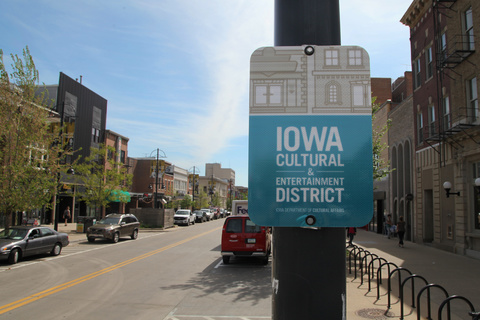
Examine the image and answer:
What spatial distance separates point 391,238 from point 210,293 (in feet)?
64.9

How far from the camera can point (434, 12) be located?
1889 centimetres

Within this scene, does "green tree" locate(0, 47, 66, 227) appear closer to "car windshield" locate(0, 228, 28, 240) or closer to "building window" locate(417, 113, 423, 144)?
"car windshield" locate(0, 228, 28, 240)

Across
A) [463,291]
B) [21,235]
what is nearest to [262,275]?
[463,291]

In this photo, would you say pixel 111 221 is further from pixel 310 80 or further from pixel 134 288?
pixel 310 80

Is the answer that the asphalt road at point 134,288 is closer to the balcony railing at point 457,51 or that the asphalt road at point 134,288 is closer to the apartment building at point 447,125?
the apartment building at point 447,125

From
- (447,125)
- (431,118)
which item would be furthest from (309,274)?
(431,118)

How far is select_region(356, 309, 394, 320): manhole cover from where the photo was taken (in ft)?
22.8

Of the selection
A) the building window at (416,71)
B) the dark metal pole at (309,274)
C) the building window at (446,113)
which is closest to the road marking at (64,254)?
the dark metal pole at (309,274)

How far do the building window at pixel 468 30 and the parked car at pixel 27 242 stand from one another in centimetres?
2030

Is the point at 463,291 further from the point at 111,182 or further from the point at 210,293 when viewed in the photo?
the point at 111,182

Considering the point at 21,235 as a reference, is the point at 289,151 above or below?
above

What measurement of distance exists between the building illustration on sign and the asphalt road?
622cm

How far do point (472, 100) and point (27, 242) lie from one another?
19.7m

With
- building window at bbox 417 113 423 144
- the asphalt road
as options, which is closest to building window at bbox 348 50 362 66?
the asphalt road
